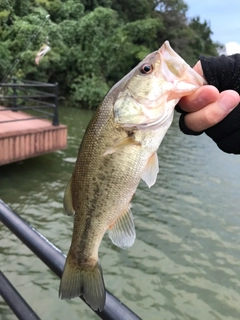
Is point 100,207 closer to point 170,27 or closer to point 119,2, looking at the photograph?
point 119,2

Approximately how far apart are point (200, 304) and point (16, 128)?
521 centimetres

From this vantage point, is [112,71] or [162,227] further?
[112,71]

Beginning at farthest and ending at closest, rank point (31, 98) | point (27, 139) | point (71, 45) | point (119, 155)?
point (71, 45), point (31, 98), point (27, 139), point (119, 155)

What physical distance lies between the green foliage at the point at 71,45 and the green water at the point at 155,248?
32.7 ft

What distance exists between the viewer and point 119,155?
4.49ft

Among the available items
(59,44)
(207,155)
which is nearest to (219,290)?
(207,155)

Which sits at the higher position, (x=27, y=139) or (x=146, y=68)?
(x=146, y=68)

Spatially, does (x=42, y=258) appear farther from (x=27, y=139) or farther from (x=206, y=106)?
(x=27, y=139)

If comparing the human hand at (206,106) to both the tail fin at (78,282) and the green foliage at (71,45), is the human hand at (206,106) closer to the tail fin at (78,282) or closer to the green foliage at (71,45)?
the tail fin at (78,282)

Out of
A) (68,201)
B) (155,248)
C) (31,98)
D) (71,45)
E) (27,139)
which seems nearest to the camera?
(68,201)

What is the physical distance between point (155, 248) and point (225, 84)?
492 centimetres

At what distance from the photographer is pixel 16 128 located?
26.9 ft

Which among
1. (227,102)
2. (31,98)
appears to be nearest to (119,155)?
(227,102)

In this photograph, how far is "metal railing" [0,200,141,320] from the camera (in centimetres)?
124
